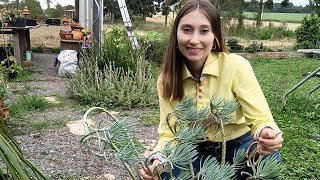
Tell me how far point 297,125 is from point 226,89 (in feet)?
7.93

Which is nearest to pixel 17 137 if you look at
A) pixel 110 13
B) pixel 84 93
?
pixel 84 93

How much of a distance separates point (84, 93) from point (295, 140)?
2084 millimetres

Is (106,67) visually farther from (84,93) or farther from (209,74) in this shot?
(209,74)

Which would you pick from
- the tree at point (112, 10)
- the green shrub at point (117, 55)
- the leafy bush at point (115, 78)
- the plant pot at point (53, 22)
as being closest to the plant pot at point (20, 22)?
the leafy bush at point (115, 78)

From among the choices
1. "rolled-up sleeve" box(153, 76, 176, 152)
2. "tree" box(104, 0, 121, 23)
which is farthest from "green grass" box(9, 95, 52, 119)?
"tree" box(104, 0, 121, 23)

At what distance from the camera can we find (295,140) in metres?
3.00

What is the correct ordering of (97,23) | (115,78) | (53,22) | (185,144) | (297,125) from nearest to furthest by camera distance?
(185,144), (297,125), (115,78), (97,23), (53,22)

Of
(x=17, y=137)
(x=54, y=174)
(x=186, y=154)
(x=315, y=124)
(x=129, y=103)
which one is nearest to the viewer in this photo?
(x=186, y=154)

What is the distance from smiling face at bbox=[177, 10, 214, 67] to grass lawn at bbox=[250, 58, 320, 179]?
1.42 m

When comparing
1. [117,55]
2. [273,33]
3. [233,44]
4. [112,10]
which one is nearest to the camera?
[117,55]

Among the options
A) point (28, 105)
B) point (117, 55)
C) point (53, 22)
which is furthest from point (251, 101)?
point (53, 22)

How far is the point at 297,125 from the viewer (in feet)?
11.3

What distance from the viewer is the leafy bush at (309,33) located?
973cm

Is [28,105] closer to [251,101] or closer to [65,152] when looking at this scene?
[65,152]
